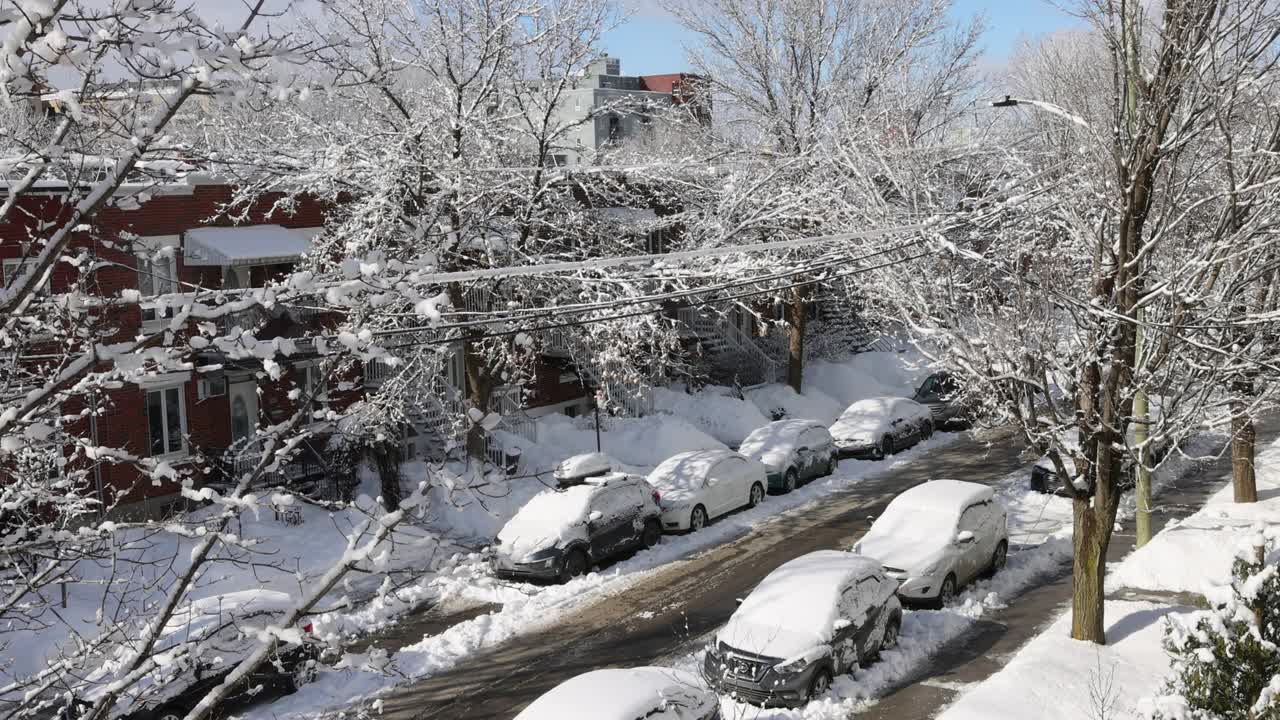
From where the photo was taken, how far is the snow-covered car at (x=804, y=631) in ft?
42.0

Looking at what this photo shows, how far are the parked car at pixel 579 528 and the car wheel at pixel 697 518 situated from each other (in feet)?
2.76

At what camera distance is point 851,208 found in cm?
1816

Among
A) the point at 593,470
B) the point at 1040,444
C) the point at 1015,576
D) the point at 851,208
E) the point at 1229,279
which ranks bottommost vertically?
the point at 1015,576

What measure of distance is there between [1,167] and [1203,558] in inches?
694

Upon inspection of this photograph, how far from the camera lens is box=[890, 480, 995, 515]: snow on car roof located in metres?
17.8

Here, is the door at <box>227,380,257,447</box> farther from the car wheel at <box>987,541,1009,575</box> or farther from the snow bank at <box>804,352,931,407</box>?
the snow bank at <box>804,352,931,407</box>

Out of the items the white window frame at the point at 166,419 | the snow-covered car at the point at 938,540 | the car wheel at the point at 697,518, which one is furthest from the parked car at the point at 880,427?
the white window frame at the point at 166,419

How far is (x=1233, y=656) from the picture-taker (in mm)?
8609

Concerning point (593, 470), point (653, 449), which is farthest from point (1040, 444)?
point (653, 449)

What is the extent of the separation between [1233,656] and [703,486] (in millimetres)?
13105

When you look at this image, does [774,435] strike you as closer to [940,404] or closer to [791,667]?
[940,404]

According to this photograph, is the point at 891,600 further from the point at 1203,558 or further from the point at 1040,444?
the point at 1203,558

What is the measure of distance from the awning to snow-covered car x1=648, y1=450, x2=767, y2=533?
Result: 28.4 feet

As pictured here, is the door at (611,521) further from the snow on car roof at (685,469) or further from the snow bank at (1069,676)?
the snow bank at (1069,676)
